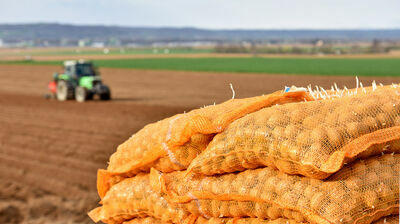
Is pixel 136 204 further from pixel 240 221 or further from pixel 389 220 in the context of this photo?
pixel 389 220

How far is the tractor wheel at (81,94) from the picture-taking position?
22531 millimetres

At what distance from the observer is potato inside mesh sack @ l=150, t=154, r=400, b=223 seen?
303cm

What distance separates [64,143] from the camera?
534 inches

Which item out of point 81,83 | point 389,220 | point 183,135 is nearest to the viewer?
point 389,220

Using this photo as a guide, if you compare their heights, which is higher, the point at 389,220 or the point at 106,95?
the point at 389,220

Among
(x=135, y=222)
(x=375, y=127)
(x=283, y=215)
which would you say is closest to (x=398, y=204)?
(x=375, y=127)

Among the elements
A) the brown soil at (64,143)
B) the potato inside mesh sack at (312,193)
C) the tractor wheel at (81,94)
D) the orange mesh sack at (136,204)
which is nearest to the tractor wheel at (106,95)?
the brown soil at (64,143)

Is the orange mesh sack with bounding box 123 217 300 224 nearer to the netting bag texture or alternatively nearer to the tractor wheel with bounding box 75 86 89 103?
the netting bag texture

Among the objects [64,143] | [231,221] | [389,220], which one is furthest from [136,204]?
[64,143]

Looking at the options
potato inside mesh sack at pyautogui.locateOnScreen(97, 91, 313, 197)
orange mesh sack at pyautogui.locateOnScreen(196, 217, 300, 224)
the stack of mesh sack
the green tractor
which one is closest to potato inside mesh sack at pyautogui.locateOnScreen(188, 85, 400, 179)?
the stack of mesh sack

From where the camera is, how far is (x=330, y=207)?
301 centimetres

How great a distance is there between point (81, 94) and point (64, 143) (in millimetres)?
9389

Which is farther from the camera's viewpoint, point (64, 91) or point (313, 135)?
point (64, 91)

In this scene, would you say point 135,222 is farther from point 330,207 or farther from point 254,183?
point 330,207
